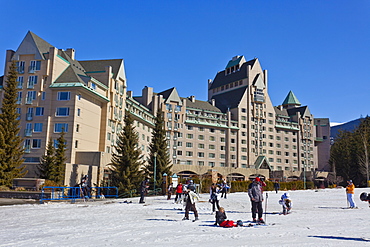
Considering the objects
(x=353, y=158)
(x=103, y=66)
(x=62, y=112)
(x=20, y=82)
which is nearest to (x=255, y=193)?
(x=62, y=112)

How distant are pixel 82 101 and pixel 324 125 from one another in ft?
305

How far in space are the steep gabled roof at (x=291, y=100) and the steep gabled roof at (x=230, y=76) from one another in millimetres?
25000

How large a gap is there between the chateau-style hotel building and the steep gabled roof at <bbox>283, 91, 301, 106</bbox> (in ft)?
1.05

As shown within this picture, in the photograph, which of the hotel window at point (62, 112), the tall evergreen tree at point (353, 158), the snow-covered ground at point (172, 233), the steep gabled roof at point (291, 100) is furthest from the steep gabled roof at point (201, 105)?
the snow-covered ground at point (172, 233)

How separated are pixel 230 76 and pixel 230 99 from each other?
28.8 feet

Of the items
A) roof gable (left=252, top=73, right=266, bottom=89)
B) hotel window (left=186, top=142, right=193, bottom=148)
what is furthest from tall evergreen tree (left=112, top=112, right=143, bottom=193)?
roof gable (left=252, top=73, right=266, bottom=89)

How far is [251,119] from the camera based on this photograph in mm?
96750

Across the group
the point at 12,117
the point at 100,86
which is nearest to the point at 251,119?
the point at 100,86

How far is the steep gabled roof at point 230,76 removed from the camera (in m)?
100

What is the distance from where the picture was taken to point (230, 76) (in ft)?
344

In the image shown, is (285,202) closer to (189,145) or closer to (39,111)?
(39,111)

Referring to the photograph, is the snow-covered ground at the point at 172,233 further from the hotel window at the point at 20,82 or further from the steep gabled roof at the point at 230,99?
the steep gabled roof at the point at 230,99

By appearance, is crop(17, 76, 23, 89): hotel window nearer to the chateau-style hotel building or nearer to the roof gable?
the chateau-style hotel building

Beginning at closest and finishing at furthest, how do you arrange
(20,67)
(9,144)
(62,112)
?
(9,144)
(62,112)
(20,67)
